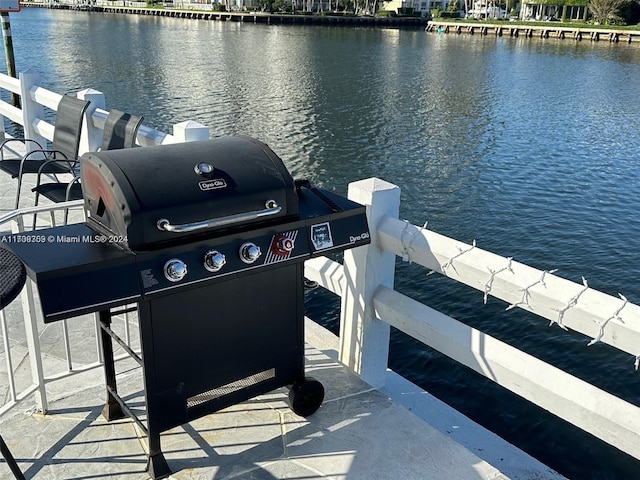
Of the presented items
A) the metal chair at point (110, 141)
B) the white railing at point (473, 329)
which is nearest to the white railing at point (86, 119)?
the metal chair at point (110, 141)

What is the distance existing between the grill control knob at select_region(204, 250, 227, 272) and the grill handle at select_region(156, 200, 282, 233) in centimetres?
13

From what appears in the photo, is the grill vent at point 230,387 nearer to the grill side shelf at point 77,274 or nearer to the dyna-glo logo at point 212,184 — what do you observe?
the grill side shelf at point 77,274

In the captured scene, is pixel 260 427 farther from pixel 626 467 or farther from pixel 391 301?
pixel 626 467

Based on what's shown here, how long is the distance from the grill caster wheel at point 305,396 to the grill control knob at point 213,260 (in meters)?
1.04

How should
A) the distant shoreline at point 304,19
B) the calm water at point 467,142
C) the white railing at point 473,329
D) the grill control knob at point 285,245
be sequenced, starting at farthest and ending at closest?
1. the distant shoreline at point 304,19
2. the calm water at point 467,142
3. the grill control knob at point 285,245
4. the white railing at point 473,329

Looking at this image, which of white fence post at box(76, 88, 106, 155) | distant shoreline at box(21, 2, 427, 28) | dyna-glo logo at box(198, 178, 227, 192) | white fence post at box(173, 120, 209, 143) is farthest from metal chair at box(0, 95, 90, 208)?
distant shoreline at box(21, 2, 427, 28)

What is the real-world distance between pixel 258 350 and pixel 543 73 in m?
47.0

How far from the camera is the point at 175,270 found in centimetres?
296

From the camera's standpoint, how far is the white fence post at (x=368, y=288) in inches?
156

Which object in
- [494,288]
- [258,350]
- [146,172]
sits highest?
[146,172]

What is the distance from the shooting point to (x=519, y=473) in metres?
3.67

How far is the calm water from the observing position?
341 inches

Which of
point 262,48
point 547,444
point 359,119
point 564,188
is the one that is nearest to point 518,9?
point 262,48

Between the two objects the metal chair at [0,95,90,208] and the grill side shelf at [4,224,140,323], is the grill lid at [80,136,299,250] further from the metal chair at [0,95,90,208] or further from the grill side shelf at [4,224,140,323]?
the metal chair at [0,95,90,208]
